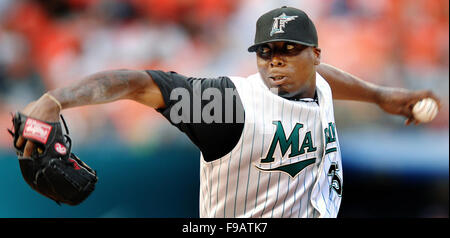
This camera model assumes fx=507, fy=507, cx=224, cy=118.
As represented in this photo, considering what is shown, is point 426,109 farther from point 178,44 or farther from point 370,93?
point 178,44

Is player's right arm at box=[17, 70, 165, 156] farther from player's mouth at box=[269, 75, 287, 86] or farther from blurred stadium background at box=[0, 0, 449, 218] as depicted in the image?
blurred stadium background at box=[0, 0, 449, 218]

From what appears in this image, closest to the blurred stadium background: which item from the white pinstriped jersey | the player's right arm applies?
the white pinstriped jersey

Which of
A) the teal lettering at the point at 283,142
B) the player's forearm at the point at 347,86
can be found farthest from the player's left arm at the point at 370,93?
the teal lettering at the point at 283,142

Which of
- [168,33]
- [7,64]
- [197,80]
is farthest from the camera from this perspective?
[168,33]

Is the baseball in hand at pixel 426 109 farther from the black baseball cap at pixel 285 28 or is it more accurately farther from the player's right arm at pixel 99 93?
the player's right arm at pixel 99 93

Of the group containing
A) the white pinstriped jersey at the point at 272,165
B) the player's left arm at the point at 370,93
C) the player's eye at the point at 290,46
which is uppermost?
the player's eye at the point at 290,46
